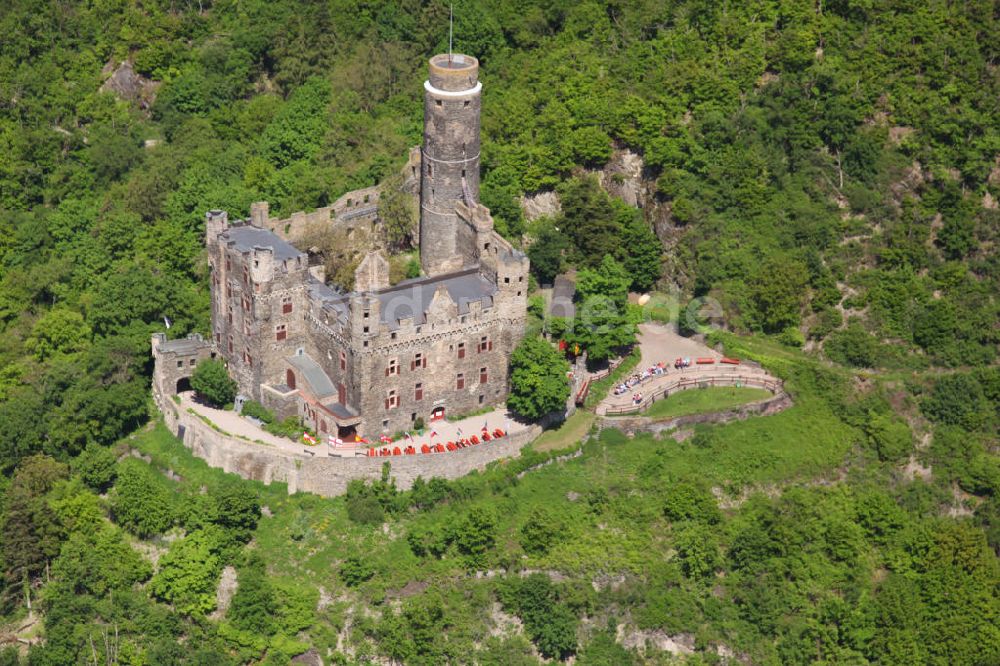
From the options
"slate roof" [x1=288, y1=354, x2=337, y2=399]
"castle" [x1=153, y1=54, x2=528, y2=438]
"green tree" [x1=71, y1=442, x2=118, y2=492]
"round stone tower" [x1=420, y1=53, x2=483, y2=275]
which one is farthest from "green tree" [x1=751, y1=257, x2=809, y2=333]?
"green tree" [x1=71, y1=442, x2=118, y2=492]

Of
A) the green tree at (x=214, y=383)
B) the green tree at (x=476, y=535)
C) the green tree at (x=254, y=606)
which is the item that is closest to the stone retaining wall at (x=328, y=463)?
the green tree at (x=214, y=383)

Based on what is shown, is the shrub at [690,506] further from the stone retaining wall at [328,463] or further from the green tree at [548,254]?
the green tree at [548,254]

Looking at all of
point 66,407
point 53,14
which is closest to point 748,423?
point 66,407

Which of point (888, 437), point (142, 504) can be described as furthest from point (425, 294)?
point (888, 437)

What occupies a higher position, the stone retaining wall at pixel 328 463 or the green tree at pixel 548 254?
the green tree at pixel 548 254

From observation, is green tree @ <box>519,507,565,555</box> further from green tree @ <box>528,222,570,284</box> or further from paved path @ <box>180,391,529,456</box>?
green tree @ <box>528,222,570,284</box>

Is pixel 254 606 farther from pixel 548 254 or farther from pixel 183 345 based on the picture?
pixel 548 254
